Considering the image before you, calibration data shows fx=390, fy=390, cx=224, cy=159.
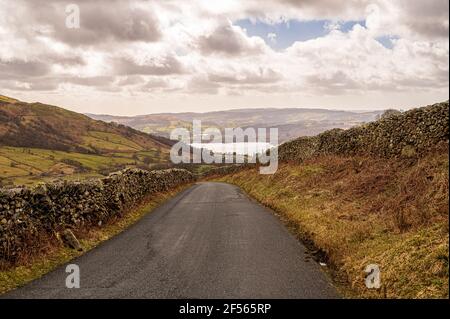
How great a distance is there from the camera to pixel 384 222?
12891 millimetres

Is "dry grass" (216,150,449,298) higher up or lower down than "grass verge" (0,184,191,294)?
higher up

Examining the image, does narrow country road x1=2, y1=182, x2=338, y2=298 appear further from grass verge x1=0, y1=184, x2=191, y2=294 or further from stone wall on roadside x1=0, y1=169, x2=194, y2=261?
stone wall on roadside x1=0, y1=169, x2=194, y2=261

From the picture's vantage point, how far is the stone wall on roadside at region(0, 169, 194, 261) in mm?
11172

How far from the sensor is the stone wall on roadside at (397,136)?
17.9 m

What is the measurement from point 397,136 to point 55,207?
1735 cm

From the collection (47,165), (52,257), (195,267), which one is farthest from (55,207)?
(47,165)

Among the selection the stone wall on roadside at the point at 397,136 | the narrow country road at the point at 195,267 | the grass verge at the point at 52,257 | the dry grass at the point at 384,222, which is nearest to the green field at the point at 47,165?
the stone wall on roadside at the point at 397,136

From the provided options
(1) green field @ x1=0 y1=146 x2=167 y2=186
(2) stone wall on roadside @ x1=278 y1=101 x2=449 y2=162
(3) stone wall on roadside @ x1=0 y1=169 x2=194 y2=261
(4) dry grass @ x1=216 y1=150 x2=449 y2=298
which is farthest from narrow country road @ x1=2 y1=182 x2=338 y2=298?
(1) green field @ x1=0 y1=146 x2=167 y2=186

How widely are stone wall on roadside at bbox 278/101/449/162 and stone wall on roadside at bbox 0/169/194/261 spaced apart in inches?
577

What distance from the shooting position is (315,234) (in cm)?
1402

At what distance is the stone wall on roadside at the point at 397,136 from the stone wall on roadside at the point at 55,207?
14645 mm

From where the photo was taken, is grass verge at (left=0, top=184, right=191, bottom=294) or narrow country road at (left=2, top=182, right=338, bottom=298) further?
grass verge at (left=0, top=184, right=191, bottom=294)

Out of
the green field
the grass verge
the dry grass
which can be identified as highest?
the dry grass

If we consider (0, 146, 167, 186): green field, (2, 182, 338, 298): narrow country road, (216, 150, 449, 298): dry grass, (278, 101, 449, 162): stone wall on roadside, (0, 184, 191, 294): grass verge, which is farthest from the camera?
(0, 146, 167, 186): green field
